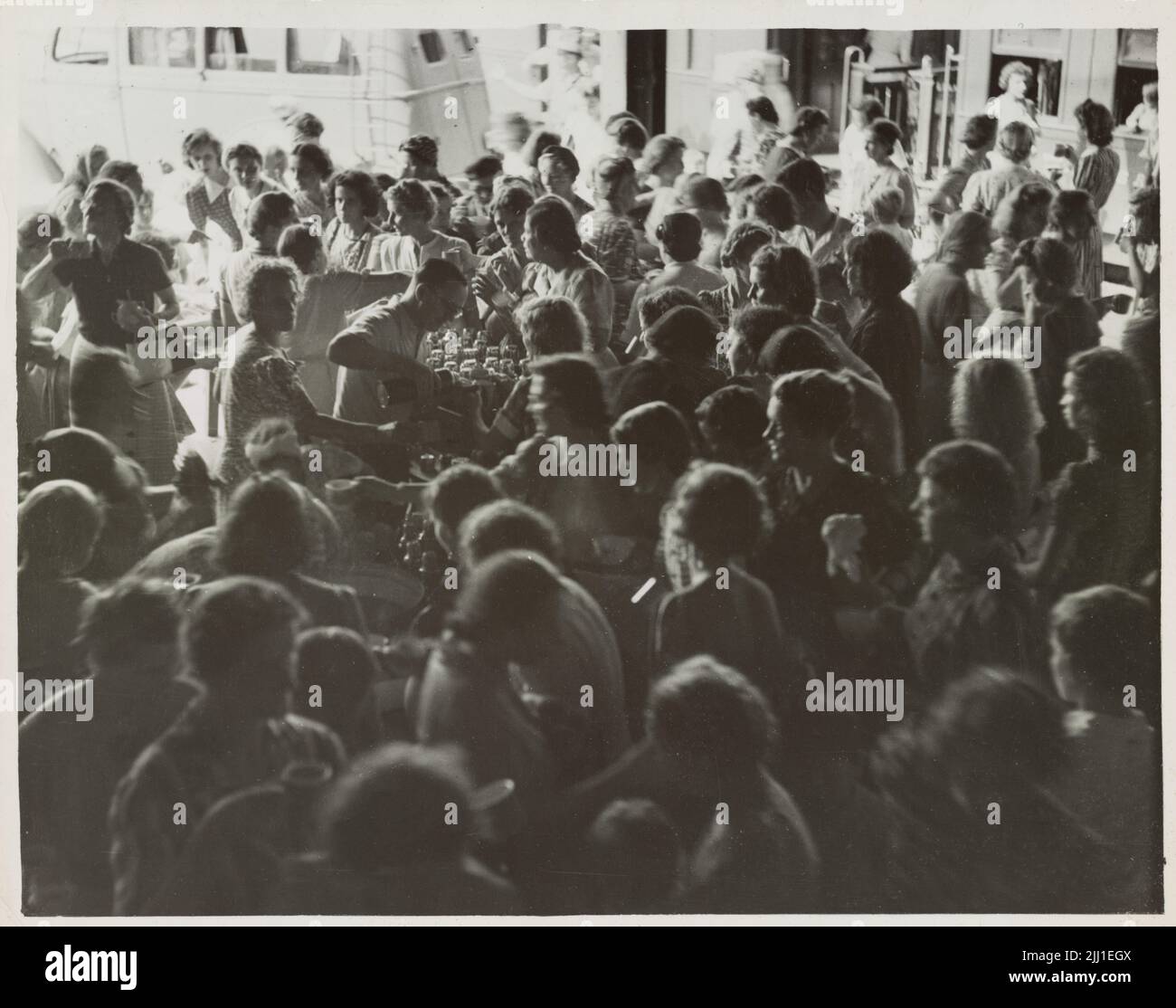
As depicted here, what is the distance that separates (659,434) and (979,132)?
111 centimetres

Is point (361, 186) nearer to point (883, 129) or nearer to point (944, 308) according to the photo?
point (883, 129)

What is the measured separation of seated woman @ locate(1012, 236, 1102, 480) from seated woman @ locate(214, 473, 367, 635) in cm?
176

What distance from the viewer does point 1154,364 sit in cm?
319

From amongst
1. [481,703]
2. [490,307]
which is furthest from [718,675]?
[490,307]

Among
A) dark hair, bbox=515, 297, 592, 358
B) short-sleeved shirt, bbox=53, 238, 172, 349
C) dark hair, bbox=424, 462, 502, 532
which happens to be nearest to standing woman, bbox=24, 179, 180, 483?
short-sleeved shirt, bbox=53, 238, 172, 349

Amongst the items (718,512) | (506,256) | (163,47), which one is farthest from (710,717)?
(163,47)

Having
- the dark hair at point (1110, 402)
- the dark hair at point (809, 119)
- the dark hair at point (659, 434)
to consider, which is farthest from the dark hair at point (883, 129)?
the dark hair at point (659, 434)

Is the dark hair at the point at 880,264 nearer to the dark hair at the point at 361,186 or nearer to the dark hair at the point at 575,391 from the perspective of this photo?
the dark hair at the point at 575,391

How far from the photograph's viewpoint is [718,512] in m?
3.14

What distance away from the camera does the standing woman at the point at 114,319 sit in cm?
318

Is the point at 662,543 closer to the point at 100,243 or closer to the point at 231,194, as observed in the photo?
the point at 231,194

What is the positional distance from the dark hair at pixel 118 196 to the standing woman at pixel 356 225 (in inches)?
19.0

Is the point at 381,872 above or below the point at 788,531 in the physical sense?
below

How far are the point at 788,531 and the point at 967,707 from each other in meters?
0.62
